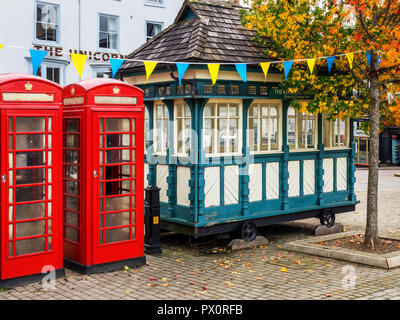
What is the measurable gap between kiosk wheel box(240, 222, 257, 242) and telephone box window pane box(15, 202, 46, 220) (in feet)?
13.1

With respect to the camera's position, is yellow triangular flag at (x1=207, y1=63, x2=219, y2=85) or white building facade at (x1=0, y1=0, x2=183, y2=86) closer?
yellow triangular flag at (x1=207, y1=63, x2=219, y2=85)

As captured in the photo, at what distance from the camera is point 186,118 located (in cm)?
1049

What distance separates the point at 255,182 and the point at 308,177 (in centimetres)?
157

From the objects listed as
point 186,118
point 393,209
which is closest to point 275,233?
point 186,118

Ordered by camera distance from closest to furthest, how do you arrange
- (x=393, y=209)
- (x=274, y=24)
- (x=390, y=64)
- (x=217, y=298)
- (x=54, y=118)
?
(x=217, y=298) → (x=54, y=118) → (x=390, y=64) → (x=274, y=24) → (x=393, y=209)

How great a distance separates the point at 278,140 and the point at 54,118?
4.94 meters

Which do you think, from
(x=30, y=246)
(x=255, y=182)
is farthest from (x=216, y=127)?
(x=30, y=246)

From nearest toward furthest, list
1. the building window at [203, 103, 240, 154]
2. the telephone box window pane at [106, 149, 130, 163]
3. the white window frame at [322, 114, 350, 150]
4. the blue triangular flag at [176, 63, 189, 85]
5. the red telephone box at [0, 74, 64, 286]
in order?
1. the red telephone box at [0, 74, 64, 286]
2. the telephone box window pane at [106, 149, 130, 163]
3. the blue triangular flag at [176, 63, 189, 85]
4. the building window at [203, 103, 240, 154]
5. the white window frame at [322, 114, 350, 150]

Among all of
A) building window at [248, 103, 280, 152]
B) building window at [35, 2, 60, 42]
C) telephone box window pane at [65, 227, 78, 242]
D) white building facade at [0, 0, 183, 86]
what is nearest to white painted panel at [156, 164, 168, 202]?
building window at [248, 103, 280, 152]

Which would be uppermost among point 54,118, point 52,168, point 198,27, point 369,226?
point 198,27

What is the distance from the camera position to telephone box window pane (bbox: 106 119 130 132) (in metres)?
8.70

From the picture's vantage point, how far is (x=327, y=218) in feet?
40.2

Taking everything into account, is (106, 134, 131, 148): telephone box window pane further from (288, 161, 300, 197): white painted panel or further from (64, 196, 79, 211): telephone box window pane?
(288, 161, 300, 197): white painted panel

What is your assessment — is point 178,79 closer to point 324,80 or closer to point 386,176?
point 324,80
